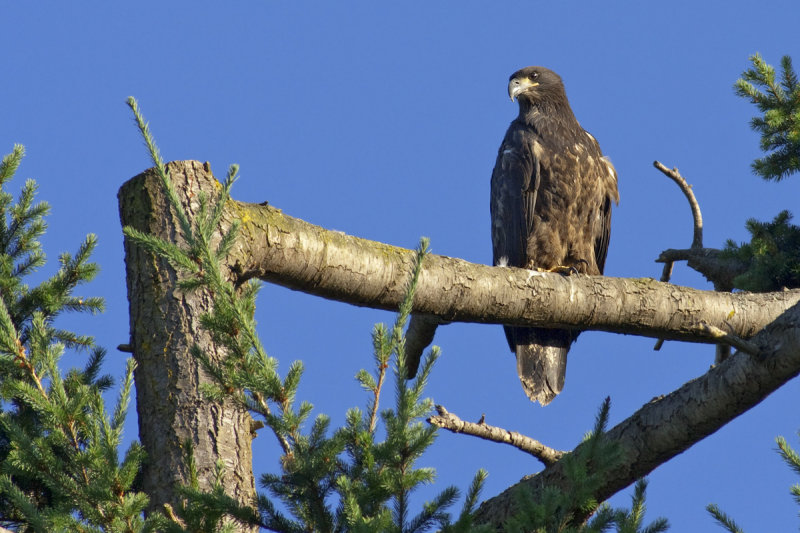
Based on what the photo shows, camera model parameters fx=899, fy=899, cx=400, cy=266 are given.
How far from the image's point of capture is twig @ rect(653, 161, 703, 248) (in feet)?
17.2

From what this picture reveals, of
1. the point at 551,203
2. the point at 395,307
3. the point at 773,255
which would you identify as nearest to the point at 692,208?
the point at 773,255

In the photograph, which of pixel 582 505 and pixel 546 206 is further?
pixel 546 206

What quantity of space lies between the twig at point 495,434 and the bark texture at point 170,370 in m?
0.99

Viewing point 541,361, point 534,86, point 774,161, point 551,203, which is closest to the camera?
point 774,161

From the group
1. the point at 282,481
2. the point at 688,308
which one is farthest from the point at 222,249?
the point at 688,308

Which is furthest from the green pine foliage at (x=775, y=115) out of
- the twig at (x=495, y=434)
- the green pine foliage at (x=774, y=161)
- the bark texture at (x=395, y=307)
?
the twig at (x=495, y=434)

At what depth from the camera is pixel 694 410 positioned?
3.21 meters

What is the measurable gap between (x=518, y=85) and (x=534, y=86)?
137 mm

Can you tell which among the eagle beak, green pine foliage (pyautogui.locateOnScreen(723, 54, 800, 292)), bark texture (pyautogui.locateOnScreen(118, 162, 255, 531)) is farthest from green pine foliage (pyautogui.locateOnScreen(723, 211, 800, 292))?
bark texture (pyautogui.locateOnScreen(118, 162, 255, 531))

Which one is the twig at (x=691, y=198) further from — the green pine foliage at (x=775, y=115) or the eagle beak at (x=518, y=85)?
the eagle beak at (x=518, y=85)

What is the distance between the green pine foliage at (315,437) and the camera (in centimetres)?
223

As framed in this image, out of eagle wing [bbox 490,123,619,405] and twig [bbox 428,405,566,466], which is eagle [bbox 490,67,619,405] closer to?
eagle wing [bbox 490,123,619,405]

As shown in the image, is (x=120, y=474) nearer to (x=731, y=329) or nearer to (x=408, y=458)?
(x=408, y=458)

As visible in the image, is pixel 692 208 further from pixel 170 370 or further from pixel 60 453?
pixel 60 453
